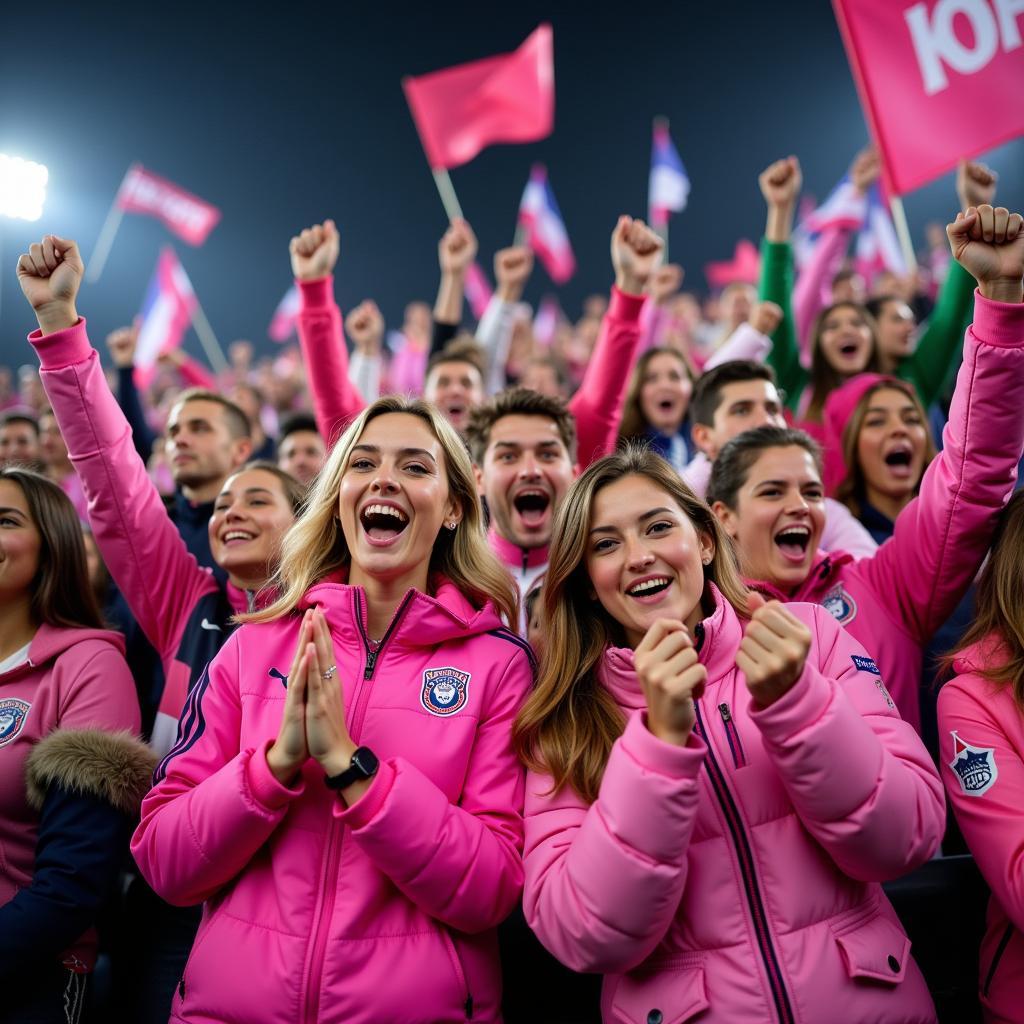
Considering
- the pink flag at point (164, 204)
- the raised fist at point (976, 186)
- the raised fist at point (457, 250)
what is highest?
the pink flag at point (164, 204)

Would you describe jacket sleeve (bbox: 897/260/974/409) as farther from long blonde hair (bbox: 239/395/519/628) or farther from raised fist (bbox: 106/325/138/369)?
raised fist (bbox: 106/325/138/369)

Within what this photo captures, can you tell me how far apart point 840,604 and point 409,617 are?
1359mm

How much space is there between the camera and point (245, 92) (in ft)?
65.4

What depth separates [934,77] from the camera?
406cm

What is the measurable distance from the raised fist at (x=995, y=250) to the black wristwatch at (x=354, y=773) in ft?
5.90

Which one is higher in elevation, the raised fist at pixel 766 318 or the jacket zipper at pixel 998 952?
the raised fist at pixel 766 318

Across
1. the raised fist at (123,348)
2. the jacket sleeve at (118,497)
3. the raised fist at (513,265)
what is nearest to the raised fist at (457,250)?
the raised fist at (513,265)

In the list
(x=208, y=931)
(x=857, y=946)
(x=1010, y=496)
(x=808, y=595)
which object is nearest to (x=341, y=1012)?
(x=208, y=931)

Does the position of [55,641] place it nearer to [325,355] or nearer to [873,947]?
[325,355]

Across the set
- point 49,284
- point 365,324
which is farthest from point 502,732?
point 365,324

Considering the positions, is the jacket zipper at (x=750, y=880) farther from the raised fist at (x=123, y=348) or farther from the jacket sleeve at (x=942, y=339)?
the raised fist at (x=123, y=348)

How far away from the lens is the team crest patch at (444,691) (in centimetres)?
203

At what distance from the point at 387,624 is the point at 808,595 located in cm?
135

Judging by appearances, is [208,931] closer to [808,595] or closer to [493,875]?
[493,875]
